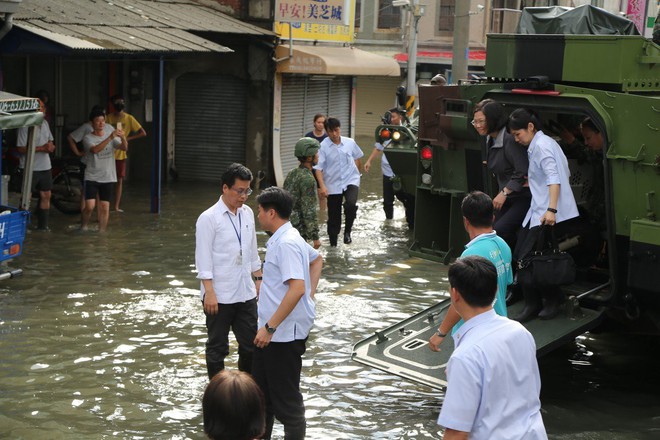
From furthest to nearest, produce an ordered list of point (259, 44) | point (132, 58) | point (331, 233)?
point (259, 44) → point (132, 58) → point (331, 233)

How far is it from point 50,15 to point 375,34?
95.3 feet

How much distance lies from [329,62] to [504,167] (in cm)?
1239

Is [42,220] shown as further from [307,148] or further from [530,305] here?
[530,305]

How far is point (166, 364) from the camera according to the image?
841 cm

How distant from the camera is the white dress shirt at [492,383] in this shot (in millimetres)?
4066

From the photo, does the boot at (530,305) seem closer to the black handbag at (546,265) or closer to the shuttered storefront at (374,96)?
the black handbag at (546,265)

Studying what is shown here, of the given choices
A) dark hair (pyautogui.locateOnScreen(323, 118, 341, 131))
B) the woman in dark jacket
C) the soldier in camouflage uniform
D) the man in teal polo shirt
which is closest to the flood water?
the soldier in camouflage uniform

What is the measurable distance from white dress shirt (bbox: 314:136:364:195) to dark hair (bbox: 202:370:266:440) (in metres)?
9.84

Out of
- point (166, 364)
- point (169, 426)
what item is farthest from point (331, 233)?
point (169, 426)

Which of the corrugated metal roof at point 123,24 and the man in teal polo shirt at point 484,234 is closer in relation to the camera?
the man in teal polo shirt at point 484,234

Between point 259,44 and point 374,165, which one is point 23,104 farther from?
point 374,165

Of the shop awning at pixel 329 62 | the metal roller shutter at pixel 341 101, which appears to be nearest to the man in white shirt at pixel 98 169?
the shop awning at pixel 329 62

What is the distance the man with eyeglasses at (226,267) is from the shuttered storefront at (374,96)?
32458mm

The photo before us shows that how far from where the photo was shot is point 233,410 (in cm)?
332
